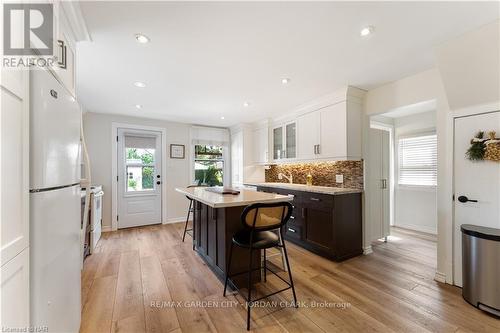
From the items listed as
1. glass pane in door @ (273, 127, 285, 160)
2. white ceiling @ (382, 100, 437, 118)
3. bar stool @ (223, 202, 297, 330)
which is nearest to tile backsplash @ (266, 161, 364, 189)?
glass pane in door @ (273, 127, 285, 160)

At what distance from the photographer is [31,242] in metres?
0.98

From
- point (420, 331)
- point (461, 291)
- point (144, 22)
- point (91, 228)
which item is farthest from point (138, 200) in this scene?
point (461, 291)

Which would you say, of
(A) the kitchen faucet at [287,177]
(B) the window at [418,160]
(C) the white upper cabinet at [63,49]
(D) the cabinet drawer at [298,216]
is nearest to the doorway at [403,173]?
(B) the window at [418,160]

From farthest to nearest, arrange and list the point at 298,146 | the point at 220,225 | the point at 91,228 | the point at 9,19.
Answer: the point at 298,146 → the point at 91,228 → the point at 220,225 → the point at 9,19

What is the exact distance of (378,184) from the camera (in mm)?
3486

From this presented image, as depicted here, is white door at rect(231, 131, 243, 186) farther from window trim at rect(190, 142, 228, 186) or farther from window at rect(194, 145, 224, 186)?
window at rect(194, 145, 224, 186)

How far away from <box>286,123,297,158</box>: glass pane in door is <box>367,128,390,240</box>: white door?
1283 millimetres

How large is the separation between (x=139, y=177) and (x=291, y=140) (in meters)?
3.37

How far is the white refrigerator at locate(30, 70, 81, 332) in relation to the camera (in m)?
0.99

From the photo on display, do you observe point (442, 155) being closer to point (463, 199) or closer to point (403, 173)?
point (463, 199)

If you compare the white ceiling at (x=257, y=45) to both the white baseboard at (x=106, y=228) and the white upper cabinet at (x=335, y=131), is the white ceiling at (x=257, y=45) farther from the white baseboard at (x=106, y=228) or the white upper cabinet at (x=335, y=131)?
the white baseboard at (x=106, y=228)

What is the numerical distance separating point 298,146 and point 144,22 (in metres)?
2.89

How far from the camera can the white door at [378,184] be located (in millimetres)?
3371

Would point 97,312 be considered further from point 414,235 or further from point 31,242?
point 414,235
